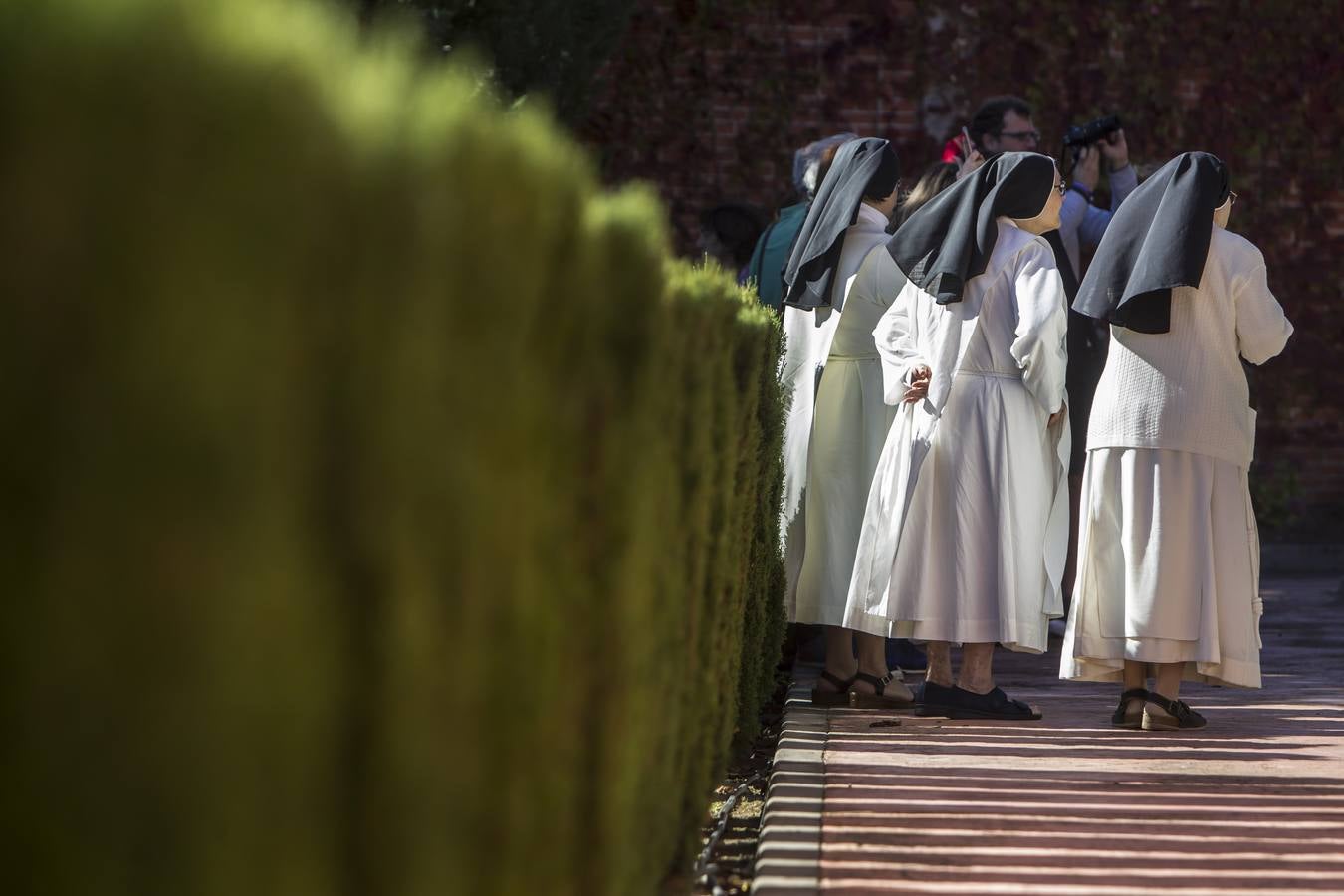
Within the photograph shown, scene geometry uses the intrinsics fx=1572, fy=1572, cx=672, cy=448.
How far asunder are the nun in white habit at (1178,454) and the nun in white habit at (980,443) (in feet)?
0.77

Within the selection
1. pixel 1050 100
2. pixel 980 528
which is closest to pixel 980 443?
pixel 980 528

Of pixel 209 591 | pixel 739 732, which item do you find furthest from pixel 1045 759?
pixel 209 591

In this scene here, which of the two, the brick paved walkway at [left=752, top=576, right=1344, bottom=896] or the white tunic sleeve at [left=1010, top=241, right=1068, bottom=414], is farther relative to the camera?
the white tunic sleeve at [left=1010, top=241, right=1068, bottom=414]

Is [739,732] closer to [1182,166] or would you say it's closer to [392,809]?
[1182,166]

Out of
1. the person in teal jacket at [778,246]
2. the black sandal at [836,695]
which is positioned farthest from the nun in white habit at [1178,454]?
the person in teal jacket at [778,246]

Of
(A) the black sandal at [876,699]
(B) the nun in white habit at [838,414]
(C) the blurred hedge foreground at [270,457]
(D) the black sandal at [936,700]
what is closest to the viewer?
(C) the blurred hedge foreground at [270,457]

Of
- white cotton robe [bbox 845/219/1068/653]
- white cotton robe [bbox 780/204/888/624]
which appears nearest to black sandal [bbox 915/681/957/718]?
white cotton robe [bbox 845/219/1068/653]

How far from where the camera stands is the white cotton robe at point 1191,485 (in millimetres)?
5422

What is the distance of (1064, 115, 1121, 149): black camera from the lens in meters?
8.38

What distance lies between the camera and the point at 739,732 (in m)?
5.07

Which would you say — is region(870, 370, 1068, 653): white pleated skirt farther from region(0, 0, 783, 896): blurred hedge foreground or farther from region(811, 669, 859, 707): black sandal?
region(0, 0, 783, 896): blurred hedge foreground

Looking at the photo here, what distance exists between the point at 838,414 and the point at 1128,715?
1.63 meters

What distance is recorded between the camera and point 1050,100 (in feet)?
39.1

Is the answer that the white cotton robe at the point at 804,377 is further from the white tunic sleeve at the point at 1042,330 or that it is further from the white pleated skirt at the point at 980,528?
the white tunic sleeve at the point at 1042,330
